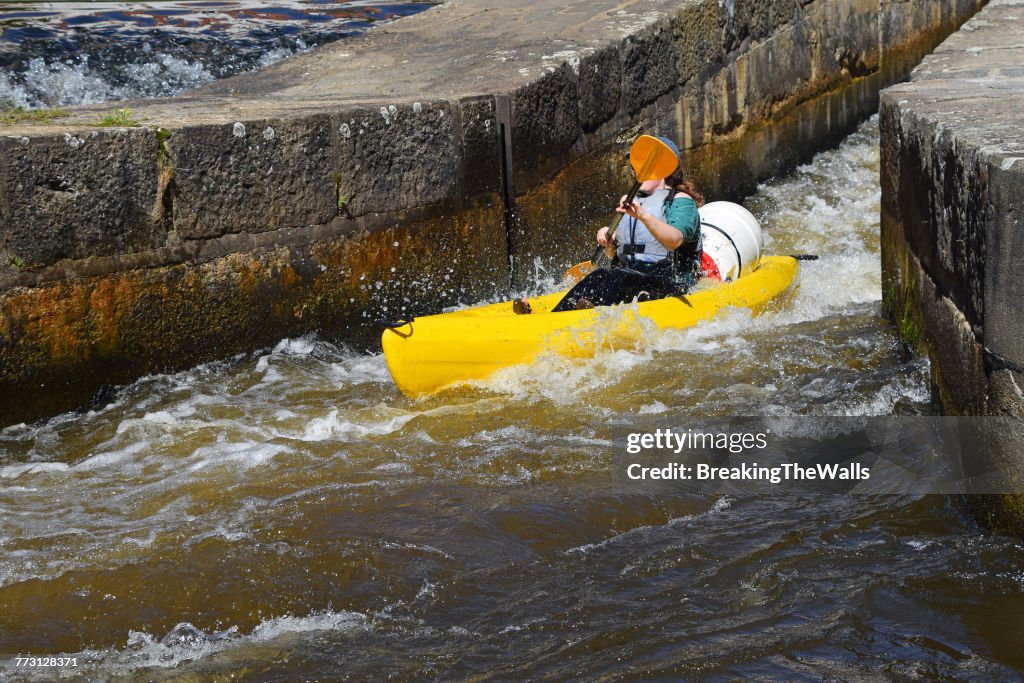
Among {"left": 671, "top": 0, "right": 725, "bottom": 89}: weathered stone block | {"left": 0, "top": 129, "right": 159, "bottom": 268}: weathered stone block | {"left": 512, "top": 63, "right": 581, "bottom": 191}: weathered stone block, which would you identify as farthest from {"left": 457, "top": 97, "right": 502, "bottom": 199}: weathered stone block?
{"left": 671, "top": 0, "right": 725, "bottom": 89}: weathered stone block

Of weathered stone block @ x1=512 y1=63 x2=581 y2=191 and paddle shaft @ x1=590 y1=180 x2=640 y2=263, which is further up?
weathered stone block @ x1=512 y1=63 x2=581 y2=191

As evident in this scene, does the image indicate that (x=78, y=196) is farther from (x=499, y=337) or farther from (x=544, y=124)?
(x=544, y=124)

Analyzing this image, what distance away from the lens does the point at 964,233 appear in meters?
3.14

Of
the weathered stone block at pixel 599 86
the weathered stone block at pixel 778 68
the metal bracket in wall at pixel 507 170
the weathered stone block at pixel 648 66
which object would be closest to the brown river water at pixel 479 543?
the metal bracket in wall at pixel 507 170

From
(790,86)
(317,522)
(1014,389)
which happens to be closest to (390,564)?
(317,522)

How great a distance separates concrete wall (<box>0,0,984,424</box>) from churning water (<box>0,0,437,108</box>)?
3.70ft

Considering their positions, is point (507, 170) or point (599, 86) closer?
point (507, 170)

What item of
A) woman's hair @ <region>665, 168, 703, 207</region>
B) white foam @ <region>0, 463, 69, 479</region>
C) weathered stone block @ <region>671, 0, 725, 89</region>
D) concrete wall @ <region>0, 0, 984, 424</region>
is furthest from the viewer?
weathered stone block @ <region>671, 0, 725, 89</region>

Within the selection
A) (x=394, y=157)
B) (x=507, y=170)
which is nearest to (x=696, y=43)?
(x=507, y=170)

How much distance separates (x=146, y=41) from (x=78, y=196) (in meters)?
3.90

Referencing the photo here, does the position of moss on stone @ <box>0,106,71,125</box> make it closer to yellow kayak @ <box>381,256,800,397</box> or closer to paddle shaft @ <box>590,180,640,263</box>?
yellow kayak @ <box>381,256,800,397</box>

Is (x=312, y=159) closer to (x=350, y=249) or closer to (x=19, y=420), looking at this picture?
(x=350, y=249)

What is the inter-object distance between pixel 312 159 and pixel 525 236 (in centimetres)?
141

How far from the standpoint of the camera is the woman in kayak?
4898 mm
